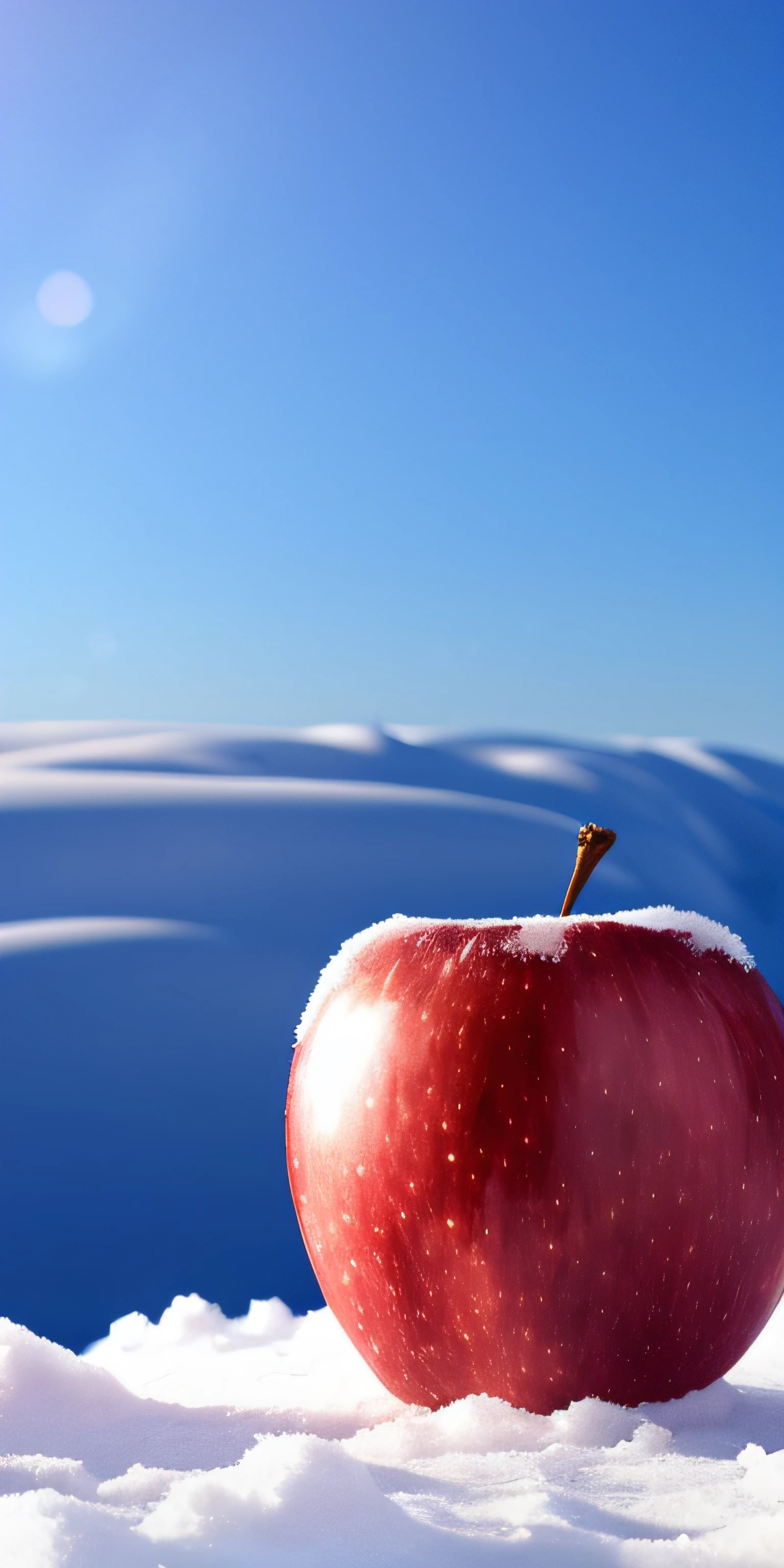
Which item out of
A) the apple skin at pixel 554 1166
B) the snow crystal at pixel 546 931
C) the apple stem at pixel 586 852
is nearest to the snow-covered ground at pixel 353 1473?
the apple skin at pixel 554 1166

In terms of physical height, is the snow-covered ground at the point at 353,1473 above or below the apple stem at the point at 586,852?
below

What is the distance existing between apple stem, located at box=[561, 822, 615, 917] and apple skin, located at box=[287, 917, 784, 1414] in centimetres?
15

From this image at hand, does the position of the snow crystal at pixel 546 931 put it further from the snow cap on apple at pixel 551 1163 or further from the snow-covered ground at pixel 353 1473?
the snow-covered ground at pixel 353 1473

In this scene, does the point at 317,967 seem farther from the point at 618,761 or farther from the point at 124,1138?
the point at 618,761

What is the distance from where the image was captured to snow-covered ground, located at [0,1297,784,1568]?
855 mm

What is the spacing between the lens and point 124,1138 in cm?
276

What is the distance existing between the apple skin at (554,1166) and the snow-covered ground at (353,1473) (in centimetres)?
7

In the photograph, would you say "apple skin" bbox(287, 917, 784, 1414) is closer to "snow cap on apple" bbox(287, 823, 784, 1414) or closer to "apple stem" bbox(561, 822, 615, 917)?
"snow cap on apple" bbox(287, 823, 784, 1414)

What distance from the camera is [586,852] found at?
152 cm

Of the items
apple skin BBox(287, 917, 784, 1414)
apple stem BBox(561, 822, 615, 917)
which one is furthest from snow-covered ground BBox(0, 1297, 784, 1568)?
apple stem BBox(561, 822, 615, 917)

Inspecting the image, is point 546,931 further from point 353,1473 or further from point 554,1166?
point 353,1473

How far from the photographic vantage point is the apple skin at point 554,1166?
121 cm

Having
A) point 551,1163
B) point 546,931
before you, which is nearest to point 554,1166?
point 551,1163

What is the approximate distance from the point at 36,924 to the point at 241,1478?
3.04 meters
